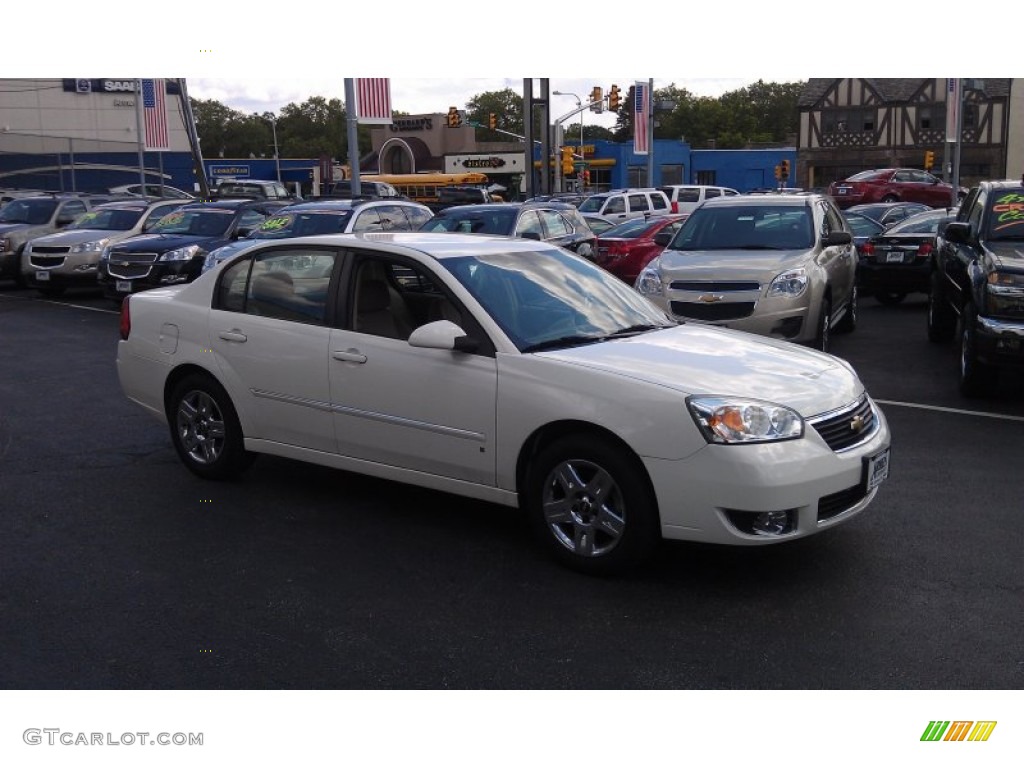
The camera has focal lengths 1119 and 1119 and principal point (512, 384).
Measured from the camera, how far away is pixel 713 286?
11.1 m

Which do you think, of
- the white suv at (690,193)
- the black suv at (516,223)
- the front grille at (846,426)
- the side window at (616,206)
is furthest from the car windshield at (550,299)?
the white suv at (690,193)

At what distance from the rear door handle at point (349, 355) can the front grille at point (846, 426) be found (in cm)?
243

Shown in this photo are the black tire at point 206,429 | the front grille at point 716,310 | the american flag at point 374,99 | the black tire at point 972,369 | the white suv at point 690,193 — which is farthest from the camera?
the white suv at point 690,193

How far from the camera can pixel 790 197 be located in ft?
Result: 41.9

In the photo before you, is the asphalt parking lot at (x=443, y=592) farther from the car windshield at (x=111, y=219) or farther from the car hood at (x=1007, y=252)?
the car windshield at (x=111, y=219)

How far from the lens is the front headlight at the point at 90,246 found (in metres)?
19.1

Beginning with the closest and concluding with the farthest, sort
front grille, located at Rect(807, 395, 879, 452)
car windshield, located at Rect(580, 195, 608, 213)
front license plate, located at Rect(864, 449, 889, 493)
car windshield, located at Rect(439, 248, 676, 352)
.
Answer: front grille, located at Rect(807, 395, 879, 452) → front license plate, located at Rect(864, 449, 889, 493) → car windshield, located at Rect(439, 248, 676, 352) → car windshield, located at Rect(580, 195, 608, 213)

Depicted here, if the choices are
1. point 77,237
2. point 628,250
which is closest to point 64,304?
point 77,237

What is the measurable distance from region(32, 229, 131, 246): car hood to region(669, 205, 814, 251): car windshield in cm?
1124

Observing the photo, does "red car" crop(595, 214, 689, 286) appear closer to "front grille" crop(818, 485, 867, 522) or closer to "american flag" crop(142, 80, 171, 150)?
"front grille" crop(818, 485, 867, 522)

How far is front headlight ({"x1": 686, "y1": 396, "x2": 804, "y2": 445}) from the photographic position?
16.5ft

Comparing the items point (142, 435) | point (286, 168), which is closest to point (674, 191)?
point (142, 435)

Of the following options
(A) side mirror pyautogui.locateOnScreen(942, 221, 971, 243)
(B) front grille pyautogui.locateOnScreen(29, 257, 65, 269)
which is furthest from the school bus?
(A) side mirror pyautogui.locateOnScreen(942, 221, 971, 243)
